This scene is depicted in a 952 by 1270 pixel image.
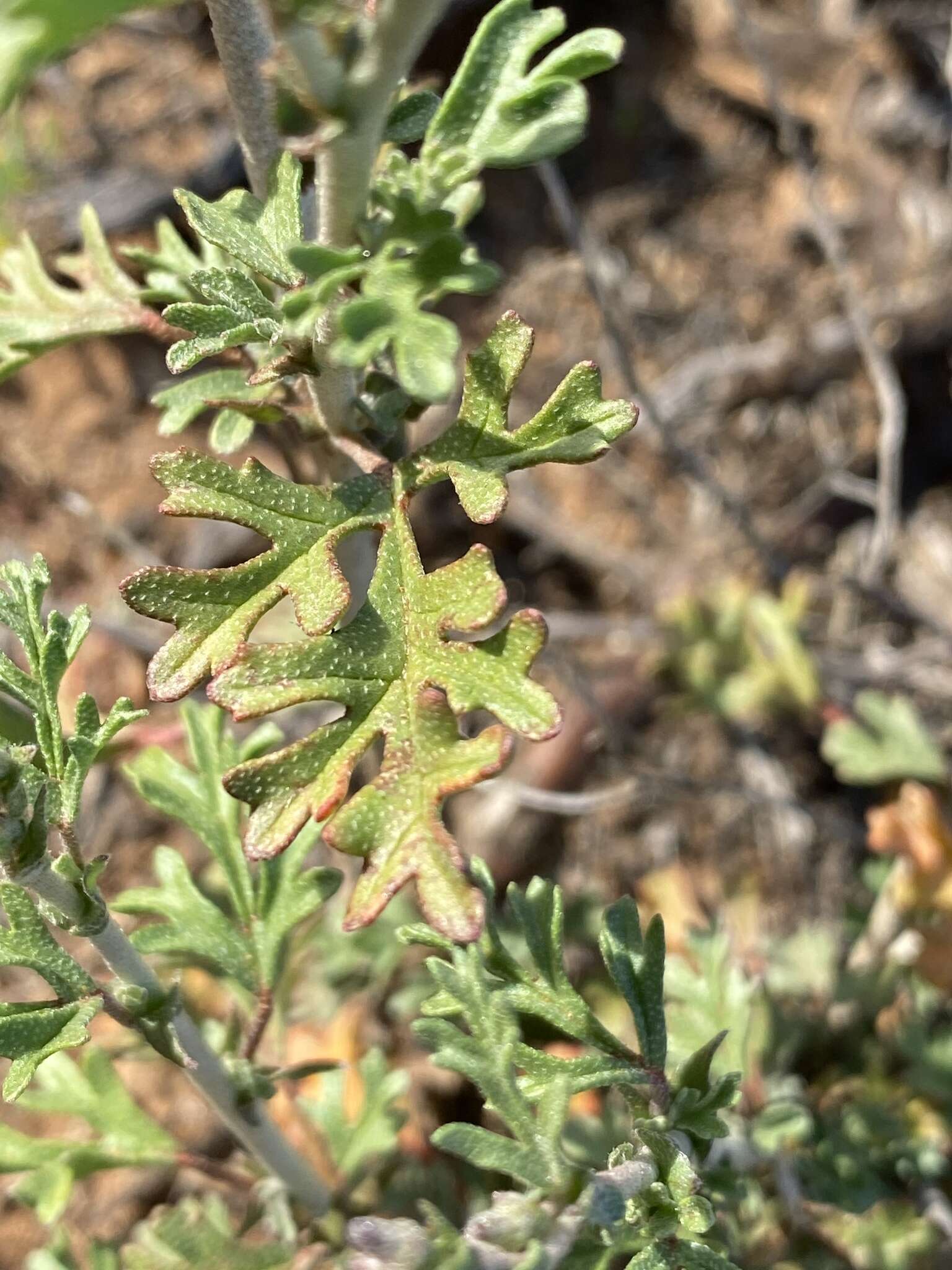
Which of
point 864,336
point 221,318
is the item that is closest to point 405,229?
point 221,318

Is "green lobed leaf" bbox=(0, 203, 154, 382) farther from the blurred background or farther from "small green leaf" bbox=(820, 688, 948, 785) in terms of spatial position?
"small green leaf" bbox=(820, 688, 948, 785)

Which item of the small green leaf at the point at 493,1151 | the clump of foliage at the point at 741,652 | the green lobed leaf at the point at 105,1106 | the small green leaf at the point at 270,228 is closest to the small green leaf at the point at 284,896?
the green lobed leaf at the point at 105,1106

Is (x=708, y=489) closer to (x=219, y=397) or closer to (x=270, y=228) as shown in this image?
(x=219, y=397)

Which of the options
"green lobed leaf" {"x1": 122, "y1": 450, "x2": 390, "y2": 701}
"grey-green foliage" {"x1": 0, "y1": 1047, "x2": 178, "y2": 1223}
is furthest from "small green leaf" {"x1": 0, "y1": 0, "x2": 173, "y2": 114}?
"grey-green foliage" {"x1": 0, "y1": 1047, "x2": 178, "y2": 1223}

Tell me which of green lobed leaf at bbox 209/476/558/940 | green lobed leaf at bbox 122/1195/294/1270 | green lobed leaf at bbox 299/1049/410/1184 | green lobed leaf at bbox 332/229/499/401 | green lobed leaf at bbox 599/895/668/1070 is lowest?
green lobed leaf at bbox 299/1049/410/1184

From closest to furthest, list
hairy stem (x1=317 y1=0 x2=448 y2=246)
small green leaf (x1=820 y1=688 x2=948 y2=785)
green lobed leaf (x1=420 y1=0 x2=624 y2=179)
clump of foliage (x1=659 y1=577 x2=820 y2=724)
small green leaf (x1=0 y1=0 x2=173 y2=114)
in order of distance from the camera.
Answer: small green leaf (x1=0 y1=0 x2=173 y2=114)
hairy stem (x1=317 y1=0 x2=448 y2=246)
green lobed leaf (x1=420 y1=0 x2=624 y2=179)
small green leaf (x1=820 y1=688 x2=948 y2=785)
clump of foliage (x1=659 y1=577 x2=820 y2=724)
